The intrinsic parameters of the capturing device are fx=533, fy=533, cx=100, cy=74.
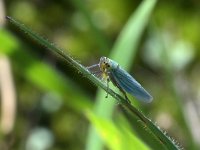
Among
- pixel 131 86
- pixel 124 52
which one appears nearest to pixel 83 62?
pixel 124 52

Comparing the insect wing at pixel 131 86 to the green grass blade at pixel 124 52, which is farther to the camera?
the green grass blade at pixel 124 52

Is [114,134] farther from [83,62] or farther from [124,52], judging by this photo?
[83,62]

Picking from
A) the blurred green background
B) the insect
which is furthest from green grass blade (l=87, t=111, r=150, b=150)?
the blurred green background

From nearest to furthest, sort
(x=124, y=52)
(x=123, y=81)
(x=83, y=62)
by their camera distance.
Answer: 1. (x=123, y=81)
2. (x=124, y=52)
3. (x=83, y=62)

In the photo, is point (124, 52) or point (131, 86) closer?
point (131, 86)

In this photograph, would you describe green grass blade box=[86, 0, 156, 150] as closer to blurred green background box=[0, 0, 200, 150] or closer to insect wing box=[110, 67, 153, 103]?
insect wing box=[110, 67, 153, 103]

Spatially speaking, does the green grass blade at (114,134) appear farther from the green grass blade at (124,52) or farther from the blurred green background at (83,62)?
the blurred green background at (83,62)

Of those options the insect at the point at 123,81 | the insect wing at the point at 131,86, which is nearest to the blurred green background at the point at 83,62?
the insect at the point at 123,81

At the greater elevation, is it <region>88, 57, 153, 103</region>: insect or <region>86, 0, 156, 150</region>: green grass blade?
<region>86, 0, 156, 150</region>: green grass blade
